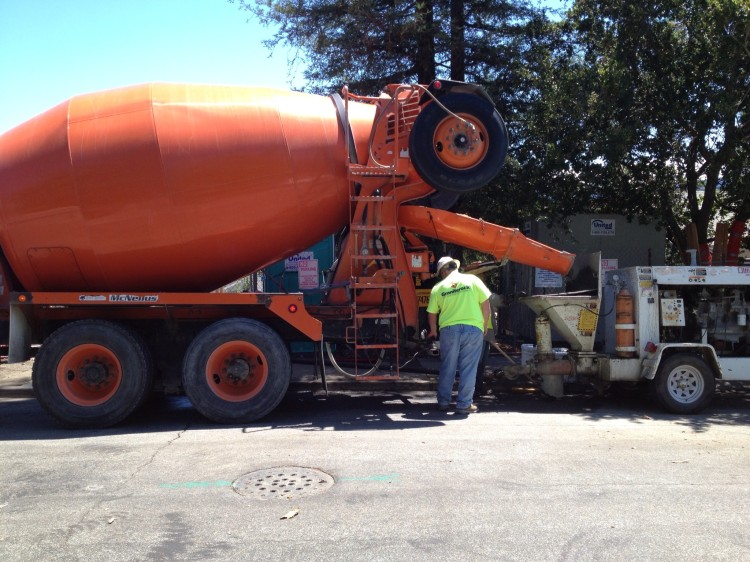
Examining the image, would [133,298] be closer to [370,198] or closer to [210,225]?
[210,225]

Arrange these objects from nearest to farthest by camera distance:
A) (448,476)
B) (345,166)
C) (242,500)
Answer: (242,500), (448,476), (345,166)

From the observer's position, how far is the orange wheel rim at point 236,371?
650 cm

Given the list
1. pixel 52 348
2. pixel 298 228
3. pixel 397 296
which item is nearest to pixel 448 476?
pixel 397 296

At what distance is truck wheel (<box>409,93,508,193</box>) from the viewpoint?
273 inches

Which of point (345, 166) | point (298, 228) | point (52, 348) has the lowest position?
point (52, 348)

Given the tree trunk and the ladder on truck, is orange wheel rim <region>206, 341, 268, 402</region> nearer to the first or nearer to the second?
the ladder on truck

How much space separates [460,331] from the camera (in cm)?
692

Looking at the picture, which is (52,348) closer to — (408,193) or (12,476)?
(12,476)

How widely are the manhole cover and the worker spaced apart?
2.59 m

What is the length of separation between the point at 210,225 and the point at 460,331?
2.94m

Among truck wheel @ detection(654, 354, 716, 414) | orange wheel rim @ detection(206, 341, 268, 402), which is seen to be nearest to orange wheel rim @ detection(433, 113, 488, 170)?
orange wheel rim @ detection(206, 341, 268, 402)

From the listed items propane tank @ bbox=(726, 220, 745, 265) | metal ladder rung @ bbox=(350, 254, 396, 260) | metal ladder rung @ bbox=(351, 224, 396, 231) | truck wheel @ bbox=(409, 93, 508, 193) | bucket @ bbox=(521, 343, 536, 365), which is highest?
truck wheel @ bbox=(409, 93, 508, 193)

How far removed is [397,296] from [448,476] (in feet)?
9.30

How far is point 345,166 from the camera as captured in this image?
6.80m
